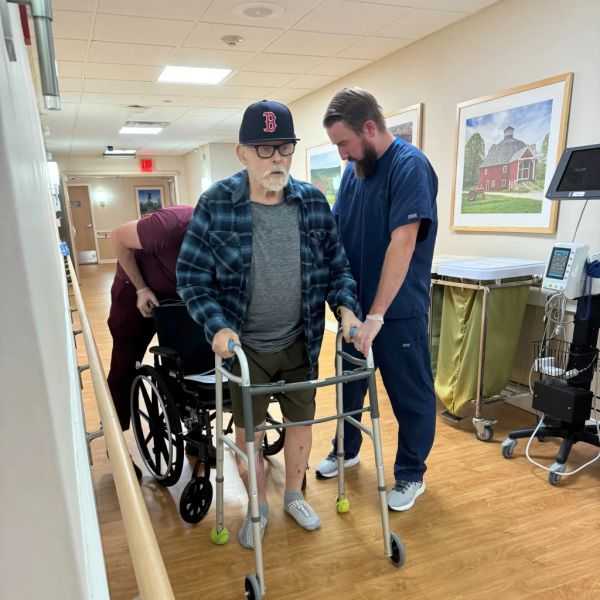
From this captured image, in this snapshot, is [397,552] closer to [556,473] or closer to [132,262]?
[556,473]

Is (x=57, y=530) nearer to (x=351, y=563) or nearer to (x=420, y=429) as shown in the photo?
(x=351, y=563)

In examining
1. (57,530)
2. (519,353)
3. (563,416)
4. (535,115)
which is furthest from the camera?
(519,353)

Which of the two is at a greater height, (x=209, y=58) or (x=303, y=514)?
(x=209, y=58)

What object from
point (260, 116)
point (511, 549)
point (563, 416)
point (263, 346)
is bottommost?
point (511, 549)

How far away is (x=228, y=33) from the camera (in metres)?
3.56

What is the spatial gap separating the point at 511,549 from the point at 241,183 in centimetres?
170

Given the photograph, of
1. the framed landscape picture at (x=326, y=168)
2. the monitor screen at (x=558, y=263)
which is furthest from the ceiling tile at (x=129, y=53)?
the monitor screen at (x=558, y=263)

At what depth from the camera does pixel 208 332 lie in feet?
5.18

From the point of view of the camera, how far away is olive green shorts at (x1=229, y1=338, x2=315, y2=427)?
1763 mm

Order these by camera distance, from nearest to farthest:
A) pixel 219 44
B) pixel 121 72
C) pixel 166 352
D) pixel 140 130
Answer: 1. pixel 166 352
2. pixel 219 44
3. pixel 121 72
4. pixel 140 130

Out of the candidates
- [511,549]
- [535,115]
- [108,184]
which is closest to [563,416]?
[511,549]

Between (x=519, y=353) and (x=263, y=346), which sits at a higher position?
(x=263, y=346)

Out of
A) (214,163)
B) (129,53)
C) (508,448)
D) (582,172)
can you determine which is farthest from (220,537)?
(214,163)

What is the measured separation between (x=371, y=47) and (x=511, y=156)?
1632 mm
